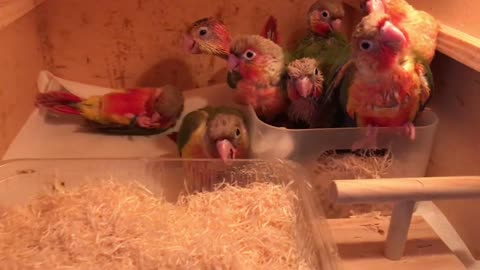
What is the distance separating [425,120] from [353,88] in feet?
0.47

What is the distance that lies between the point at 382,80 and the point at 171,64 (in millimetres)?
515

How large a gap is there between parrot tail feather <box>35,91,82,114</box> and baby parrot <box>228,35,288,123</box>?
343 mm

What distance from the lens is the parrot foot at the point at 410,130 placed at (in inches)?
24.5

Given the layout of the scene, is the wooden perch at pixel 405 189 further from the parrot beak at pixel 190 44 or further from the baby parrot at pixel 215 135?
the parrot beak at pixel 190 44

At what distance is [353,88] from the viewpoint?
612mm

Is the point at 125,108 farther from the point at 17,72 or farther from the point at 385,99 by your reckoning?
the point at 385,99

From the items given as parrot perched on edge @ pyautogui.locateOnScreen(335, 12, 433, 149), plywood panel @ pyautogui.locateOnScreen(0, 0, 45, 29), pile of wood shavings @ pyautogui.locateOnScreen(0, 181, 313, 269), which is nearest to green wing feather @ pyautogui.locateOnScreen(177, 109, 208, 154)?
pile of wood shavings @ pyautogui.locateOnScreen(0, 181, 313, 269)

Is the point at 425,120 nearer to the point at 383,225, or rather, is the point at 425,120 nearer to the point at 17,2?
the point at 383,225

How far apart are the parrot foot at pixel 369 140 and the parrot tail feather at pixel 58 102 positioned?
1.72 ft

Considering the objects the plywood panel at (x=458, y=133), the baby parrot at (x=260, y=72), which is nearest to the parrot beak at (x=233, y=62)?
the baby parrot at (x=260, y=72)

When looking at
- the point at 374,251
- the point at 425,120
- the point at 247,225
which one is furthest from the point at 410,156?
the point at 247,225

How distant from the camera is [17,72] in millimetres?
794

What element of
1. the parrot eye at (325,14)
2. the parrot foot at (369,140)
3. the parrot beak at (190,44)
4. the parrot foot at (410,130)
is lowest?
the parrot foot at (369,140)

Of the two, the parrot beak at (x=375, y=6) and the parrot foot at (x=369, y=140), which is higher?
the parrot beak at (x=375, y=6)
